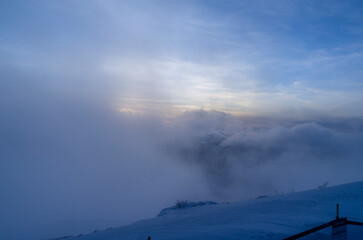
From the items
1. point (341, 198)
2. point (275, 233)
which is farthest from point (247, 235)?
point (341, 198)

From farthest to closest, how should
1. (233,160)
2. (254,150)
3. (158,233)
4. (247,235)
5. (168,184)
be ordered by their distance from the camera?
(254,150)
(233,160)
(168,184)
(158,233)
(247,235)

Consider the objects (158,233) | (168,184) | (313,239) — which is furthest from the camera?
(168,184)

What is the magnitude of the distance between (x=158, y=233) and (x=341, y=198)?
5086 millimetres

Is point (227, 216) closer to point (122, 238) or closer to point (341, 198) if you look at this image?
point (122, 238)

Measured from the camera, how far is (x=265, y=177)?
8350 centimetres

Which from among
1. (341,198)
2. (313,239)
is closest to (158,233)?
(313,239)

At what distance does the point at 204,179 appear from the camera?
85500mm

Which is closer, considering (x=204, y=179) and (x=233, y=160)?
(x=204, y=179)

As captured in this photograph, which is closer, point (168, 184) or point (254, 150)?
point (168, 184)

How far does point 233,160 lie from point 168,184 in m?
41.9

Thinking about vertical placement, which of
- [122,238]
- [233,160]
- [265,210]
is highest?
[233,160]

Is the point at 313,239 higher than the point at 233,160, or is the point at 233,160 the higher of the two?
the point at 233,160

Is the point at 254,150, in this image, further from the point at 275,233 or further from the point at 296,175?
the point at 275,233

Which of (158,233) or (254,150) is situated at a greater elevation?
(254,150)
